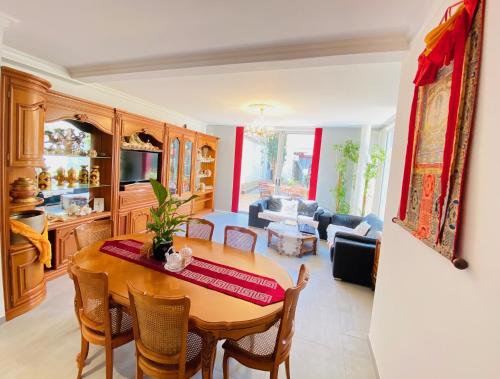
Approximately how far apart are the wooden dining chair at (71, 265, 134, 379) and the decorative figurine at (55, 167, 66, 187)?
2.11m

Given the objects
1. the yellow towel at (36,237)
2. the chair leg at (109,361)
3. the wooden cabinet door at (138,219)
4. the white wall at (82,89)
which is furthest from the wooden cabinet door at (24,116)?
the wooden cabinet door at (138,219)

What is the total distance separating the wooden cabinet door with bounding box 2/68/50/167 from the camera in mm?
2141

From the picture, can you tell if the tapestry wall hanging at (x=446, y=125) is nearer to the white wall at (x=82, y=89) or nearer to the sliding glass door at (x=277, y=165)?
the white wall at (x=82, y=89)

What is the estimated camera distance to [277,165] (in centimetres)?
706

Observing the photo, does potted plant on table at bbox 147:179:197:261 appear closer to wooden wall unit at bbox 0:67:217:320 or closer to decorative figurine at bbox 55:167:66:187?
wooden wall unit at bbox 0:67:217:320

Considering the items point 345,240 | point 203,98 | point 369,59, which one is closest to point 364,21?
point 369,59

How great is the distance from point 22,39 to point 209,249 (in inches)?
105

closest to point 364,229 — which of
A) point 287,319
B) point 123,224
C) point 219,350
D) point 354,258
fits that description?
point 354,258

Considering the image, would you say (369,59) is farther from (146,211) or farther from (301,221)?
(146,211)

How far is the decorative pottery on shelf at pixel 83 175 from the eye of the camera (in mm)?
3465

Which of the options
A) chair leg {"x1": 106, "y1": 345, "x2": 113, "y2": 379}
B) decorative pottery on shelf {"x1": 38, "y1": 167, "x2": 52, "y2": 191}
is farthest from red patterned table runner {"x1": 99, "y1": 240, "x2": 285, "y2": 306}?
decorative pottery on shelf {"x1": 38, "y1": 167, "x2": 52, "y2": 191}

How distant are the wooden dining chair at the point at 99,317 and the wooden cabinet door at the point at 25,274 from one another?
3.66ft

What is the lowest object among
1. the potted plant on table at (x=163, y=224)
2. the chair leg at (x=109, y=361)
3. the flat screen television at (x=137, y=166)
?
the chair leg at (x=109, y=361)

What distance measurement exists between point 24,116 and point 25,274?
4.88 feet
